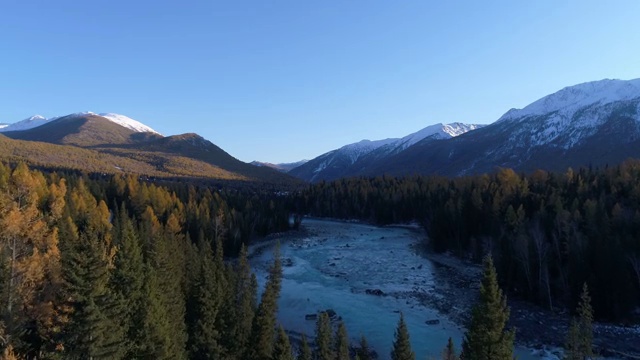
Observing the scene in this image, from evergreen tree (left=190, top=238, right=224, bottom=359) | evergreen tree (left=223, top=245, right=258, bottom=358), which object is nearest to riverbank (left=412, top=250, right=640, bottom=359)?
evergreen tree (left=223, top=245, right=258, bottom=358)

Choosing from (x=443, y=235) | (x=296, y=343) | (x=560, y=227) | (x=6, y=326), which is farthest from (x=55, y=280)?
(x=443, y=235)

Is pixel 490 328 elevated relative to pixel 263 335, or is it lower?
elevated

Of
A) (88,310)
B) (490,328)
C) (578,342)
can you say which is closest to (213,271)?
(88,310)

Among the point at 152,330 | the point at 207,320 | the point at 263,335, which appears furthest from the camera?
the point at 207,320

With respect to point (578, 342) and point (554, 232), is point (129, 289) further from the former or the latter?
point (554, 232)

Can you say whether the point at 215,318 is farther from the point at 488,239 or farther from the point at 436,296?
the point at 488,239

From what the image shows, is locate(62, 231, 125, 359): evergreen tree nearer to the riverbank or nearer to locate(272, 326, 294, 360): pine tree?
locate(272, 326, 294, 360): pine tree

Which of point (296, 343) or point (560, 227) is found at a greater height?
point (560, 227)
